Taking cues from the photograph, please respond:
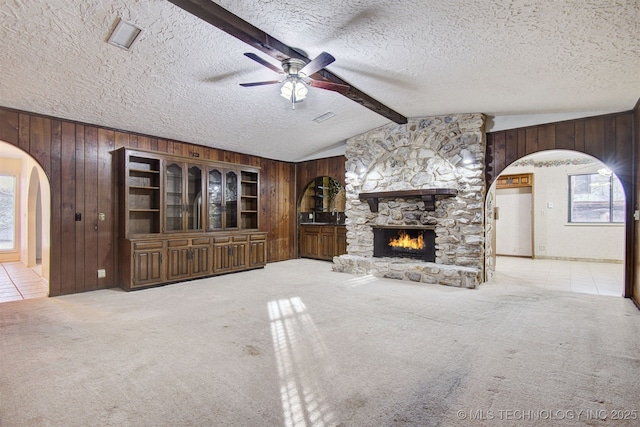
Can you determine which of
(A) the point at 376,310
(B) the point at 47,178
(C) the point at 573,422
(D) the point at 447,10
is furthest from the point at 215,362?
(B) the point at 47,178

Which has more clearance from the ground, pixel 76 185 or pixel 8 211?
pixel 76 185

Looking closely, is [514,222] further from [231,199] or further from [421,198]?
[231,199]

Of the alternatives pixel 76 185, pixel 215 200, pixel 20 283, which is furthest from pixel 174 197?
pixel 20 283

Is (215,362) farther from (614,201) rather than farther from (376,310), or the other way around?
(614,201)

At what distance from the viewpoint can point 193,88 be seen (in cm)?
403

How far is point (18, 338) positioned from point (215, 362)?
205 centimetres

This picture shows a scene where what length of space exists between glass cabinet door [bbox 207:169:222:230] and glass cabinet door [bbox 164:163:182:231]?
552 mm

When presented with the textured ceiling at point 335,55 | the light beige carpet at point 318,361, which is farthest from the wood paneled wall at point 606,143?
the light beige carpet at point 318,361

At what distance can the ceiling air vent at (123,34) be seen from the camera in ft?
8.96

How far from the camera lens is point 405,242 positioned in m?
6.18

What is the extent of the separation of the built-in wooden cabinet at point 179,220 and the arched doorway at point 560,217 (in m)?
5.48

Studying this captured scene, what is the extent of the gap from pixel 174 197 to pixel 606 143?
22.4ft

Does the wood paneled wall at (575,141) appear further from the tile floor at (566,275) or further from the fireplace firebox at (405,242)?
the tile floor at (566,275)

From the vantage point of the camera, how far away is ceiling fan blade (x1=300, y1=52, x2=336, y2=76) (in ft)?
9.03
